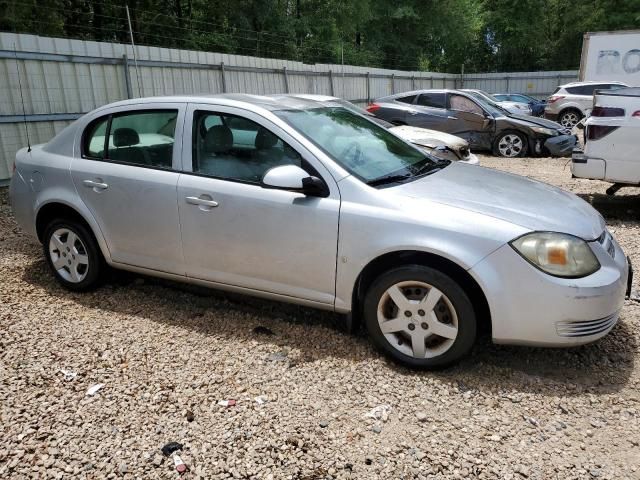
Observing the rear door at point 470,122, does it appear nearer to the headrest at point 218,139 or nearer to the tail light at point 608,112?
the tail light at point 608,112

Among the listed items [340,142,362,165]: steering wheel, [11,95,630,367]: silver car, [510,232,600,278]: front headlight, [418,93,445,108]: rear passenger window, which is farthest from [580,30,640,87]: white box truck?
[510,232,600,278]: front headlight

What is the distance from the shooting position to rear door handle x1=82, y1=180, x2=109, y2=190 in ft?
13.4

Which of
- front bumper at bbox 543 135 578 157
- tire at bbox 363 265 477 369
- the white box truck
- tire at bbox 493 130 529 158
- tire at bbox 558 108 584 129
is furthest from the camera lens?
the white box truck

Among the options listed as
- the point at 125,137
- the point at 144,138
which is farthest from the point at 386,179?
the point at 125,137

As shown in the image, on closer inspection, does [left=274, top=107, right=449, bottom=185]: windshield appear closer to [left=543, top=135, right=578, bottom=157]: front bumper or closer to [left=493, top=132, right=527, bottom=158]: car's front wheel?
[left=543, top=135, right=578, bottom=157]: front bumper

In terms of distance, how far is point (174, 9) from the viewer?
2438cm

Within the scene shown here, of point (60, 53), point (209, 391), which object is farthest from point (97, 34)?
point (209, 391)

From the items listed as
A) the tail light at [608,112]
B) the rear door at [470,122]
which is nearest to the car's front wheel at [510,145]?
the rear door at [470,122]

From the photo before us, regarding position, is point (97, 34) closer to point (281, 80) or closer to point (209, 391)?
point (281, 80)

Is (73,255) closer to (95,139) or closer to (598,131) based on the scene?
(95,139)

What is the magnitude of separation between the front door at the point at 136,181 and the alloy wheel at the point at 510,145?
33.6 ft

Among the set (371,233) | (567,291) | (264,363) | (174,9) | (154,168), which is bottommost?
(264,363)

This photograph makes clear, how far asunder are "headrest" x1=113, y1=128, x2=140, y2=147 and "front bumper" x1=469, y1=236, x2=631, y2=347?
2660 millimetres

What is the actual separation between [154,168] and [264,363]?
161 cm
